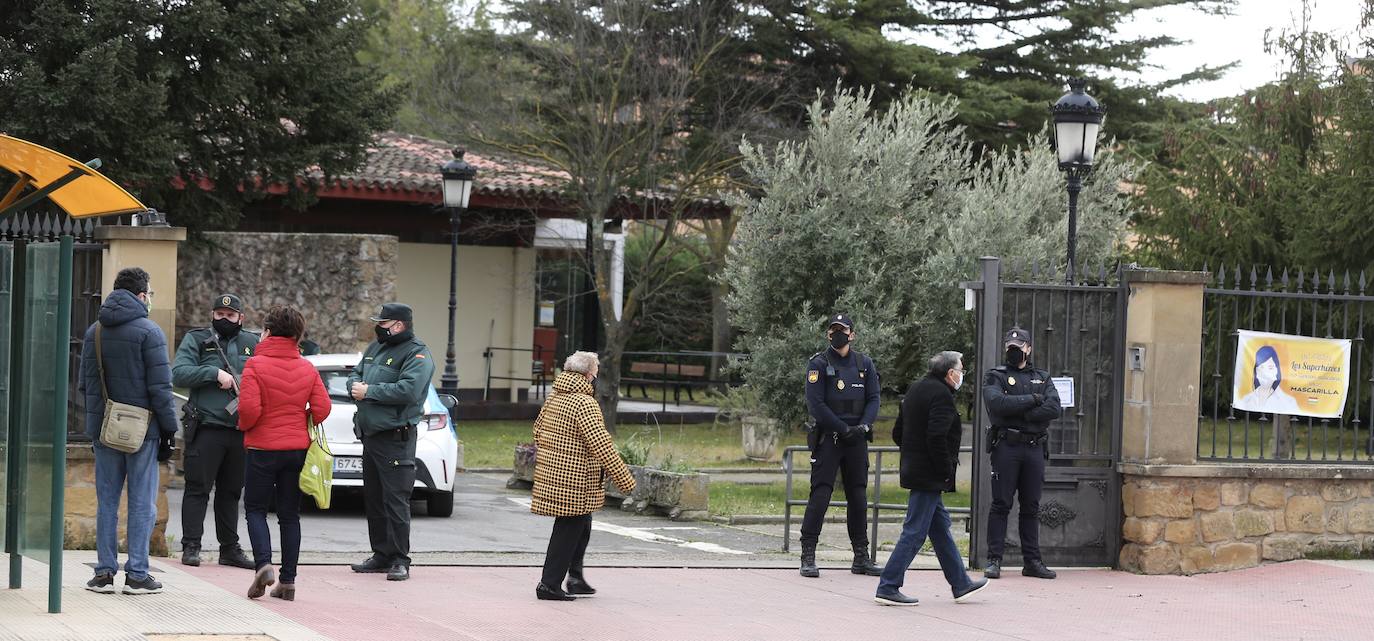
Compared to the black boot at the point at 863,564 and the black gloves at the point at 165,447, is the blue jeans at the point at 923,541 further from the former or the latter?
the black gloves at the point at 165,447

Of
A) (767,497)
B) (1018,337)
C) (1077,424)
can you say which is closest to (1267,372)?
(1077,424)

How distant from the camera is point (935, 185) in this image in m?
20.7

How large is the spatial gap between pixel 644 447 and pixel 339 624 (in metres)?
8.33

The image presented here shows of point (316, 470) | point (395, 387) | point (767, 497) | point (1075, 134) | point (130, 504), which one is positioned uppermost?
point (1075, 134)

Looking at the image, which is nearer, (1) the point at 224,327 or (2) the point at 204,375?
(2) the point at 204,375

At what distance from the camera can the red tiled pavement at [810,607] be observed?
27.5 ft

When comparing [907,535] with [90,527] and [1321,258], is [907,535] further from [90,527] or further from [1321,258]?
[1321,258]

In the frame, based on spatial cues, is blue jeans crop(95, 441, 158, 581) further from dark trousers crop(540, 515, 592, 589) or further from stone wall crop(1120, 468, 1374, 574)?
stone wall crop(1120, 468, 1374, 574)

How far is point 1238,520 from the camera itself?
11469mm

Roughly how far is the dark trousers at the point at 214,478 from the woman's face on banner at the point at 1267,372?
7.32 m

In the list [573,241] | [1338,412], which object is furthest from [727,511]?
[573,241]

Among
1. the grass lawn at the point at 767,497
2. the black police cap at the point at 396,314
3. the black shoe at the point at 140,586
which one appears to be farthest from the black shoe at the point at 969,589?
the grass lawn at the point at 767,497

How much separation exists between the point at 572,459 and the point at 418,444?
4.79m

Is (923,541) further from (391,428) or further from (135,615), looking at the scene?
(135,615)
